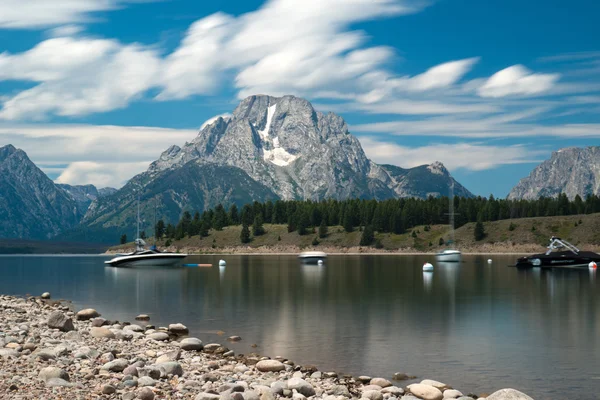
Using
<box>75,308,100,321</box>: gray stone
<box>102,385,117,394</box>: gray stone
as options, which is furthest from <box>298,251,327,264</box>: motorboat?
<box>102,385,117,394</box>: gray stone

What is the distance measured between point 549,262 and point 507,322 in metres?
114

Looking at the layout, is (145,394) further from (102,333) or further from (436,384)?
(102,333)

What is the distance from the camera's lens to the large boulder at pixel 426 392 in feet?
87.6

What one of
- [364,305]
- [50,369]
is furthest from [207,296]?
[50,369]

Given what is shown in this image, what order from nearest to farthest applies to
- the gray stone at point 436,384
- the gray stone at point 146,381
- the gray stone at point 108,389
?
the gray stone at point 108,389
the gray stone at point 146,381
the gray stone at point 436,384

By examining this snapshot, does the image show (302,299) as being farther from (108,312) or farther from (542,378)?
(542,378)

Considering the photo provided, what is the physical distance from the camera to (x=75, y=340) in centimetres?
3903

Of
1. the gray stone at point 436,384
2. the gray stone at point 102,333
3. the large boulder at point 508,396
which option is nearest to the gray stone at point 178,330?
the gray stone at point 102,333

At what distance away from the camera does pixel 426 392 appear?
27031 mm

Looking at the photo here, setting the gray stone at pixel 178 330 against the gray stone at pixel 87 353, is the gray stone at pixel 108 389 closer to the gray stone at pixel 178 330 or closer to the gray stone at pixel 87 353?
the gray stone at pixel 87 353

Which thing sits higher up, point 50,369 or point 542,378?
point 50,369

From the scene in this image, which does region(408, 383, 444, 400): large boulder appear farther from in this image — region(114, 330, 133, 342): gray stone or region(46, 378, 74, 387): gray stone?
region(114, 330, 133, 342): gray stone

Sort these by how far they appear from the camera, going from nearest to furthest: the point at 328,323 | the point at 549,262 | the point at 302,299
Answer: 1. the point at 328,323
2. the point at 302,299
3. the point at 549,262

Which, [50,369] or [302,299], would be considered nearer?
[50,369]
